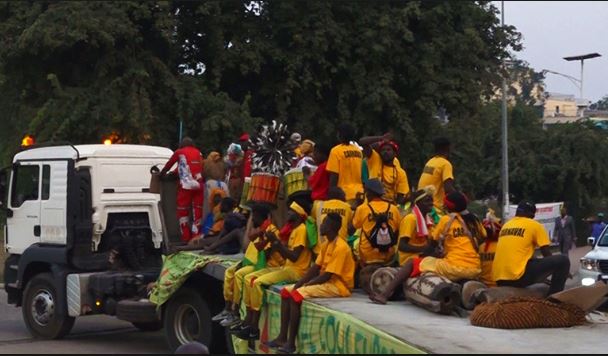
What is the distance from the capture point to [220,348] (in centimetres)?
1120

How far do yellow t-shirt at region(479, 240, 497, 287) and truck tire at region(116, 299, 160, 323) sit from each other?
14.4 feet

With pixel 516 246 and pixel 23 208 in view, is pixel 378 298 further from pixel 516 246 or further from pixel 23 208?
pixel 23 208

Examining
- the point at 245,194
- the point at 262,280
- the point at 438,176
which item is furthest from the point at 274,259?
the point at 438,176

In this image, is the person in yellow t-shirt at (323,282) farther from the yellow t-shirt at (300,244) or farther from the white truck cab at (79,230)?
the white truck cab at (79,230)

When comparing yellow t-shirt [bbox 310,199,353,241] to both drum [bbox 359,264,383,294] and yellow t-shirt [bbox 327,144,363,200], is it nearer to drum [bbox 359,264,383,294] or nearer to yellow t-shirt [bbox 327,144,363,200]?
drum [bbox 359,264,383,294]

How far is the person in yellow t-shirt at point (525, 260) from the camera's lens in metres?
9.27

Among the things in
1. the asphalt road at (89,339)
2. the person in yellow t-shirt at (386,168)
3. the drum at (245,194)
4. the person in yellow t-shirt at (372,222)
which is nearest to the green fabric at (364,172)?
the person in yellow t-shirt at (386,168)

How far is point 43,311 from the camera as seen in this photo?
13078 millimetres

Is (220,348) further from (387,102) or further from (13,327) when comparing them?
(387,102)

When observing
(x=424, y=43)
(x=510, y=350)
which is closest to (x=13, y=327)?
(x=510, y=350)

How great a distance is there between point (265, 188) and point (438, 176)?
2008mm

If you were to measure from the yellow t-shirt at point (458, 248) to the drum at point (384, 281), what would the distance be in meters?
0.55

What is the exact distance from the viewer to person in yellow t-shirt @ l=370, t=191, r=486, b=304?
929 centimetres

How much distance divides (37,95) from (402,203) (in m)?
15.1
